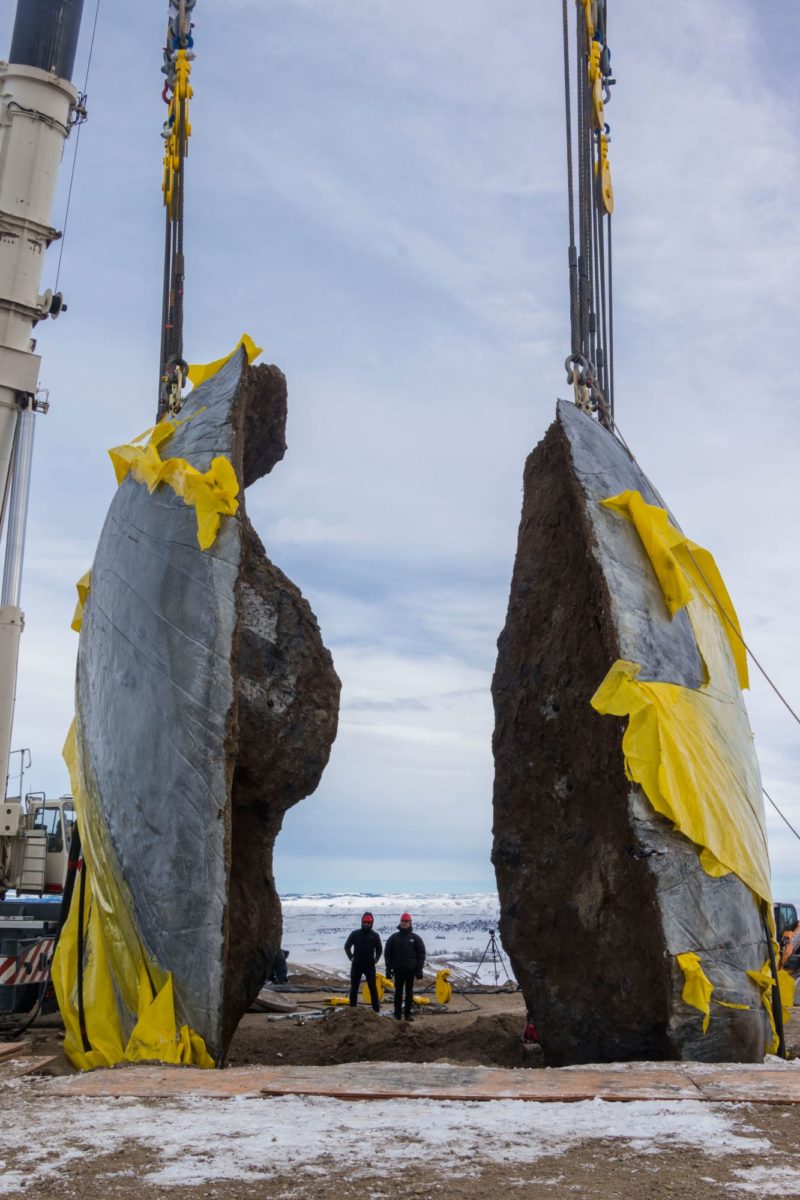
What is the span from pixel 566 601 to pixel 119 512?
3.23 meters

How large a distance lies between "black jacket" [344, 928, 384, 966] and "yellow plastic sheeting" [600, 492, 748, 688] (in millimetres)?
5550

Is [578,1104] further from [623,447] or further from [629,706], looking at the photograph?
[623,447]

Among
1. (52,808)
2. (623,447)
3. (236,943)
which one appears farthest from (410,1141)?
(52,808)

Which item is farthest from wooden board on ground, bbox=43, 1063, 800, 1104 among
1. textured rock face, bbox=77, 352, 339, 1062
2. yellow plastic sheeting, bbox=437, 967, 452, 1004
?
yellow plastic sheeting, bbox=437, 967, 452, 1004

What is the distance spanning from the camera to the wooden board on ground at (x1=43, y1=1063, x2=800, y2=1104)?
4668mm

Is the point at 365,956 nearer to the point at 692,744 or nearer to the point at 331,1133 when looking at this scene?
the point at 692,744

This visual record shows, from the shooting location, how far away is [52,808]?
14.1 metres

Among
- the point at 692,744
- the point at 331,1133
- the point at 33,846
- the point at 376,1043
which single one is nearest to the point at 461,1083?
the point at 331,1133

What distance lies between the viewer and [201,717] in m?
6.44

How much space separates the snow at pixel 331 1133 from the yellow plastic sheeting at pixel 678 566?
334 cm

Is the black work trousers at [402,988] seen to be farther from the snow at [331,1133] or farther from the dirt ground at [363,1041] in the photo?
the snow at [331,1133]

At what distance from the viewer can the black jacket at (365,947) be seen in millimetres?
11742

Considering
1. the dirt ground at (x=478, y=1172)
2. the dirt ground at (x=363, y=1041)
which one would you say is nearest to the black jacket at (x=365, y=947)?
the dirt ground at (x=363, y=1041)

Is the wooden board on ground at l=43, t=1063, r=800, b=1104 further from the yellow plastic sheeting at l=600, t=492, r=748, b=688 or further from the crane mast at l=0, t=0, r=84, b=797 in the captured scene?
the crane mast at l=0, t=0, r=84, b=797
